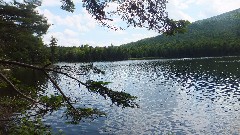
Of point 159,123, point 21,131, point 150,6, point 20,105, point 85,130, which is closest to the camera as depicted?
point 150,6

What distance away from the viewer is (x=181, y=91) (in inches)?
2389

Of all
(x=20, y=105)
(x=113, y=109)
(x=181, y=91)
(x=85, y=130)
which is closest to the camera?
(x=20, y=105)

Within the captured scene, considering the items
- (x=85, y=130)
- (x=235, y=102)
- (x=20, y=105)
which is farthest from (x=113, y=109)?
(x=20, y=105)

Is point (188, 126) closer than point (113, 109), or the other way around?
point (188, 126)

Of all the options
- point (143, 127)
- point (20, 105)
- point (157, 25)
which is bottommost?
point (143, 127)

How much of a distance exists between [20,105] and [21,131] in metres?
1.11

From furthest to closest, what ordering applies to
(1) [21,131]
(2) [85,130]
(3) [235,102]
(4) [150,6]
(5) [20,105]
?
(3) [235,102] → (2) [85,130] → (5) [20,105] → (1) [21,131] → (4) [150,6]

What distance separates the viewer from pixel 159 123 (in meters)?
35.3

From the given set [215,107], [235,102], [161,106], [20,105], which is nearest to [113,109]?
[161,106]

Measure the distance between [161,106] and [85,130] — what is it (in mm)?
16470

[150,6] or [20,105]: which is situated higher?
[150,6]

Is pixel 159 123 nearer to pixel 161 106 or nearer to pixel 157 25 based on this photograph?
pixel 161 106

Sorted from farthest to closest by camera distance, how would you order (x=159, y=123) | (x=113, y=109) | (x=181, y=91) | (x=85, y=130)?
(x=181, y=91) < (x=113, y=109) < (x=159, y=123) < (x=85, y=130)

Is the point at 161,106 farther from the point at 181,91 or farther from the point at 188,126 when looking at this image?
the point at 181,91
